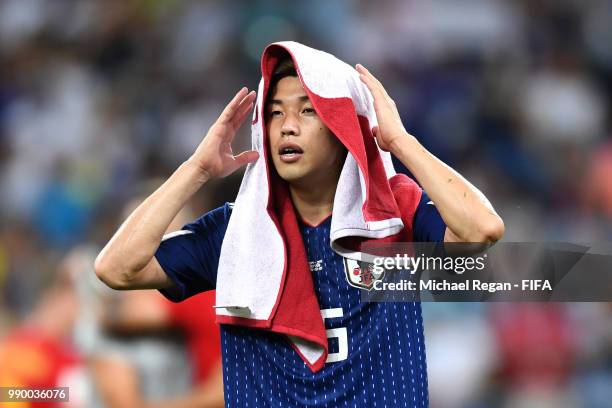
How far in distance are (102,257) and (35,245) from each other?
461 centimetres

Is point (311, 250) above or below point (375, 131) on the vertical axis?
below

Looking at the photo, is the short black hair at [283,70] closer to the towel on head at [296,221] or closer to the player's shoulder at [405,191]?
the towel on head at [296,221]

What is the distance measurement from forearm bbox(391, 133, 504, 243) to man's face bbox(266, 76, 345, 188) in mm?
253

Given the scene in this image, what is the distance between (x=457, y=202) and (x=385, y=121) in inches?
12.2

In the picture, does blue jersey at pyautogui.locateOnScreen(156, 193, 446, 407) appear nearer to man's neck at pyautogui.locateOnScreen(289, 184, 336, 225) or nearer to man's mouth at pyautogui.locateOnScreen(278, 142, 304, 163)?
man's neck at pyautogui.locateOnScreen(289, 184, 336, 225)

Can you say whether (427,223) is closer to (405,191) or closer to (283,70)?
(405,191)

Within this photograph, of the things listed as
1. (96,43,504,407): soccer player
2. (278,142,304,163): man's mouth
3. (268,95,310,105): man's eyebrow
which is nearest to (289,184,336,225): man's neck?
(96,43,504,407): soccer player

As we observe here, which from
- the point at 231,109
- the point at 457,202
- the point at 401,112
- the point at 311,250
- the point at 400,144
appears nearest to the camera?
the point at 457,202

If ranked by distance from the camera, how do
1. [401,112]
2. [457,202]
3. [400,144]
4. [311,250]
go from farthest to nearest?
1. [401,112]
2. [311,250]
3. [400,144]
4. [457,202]

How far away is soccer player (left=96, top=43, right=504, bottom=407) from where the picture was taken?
2.86 m

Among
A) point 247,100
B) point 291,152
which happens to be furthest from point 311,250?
point 247,100

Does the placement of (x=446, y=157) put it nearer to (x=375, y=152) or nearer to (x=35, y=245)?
(x=35, y=245)

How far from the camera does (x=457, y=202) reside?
277 centimetres

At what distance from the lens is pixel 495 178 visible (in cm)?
661
